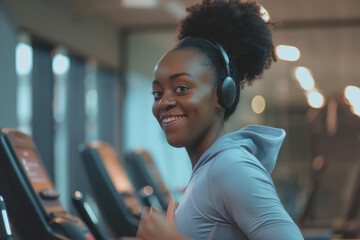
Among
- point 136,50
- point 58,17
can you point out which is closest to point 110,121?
point 136,50

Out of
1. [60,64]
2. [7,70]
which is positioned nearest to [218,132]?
[7,70]

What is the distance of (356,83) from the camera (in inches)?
335

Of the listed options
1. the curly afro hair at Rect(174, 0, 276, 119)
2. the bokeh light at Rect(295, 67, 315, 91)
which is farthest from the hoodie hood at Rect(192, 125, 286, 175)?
the bokeh light at Rect(295, 67, 315, 91)

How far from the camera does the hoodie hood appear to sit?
4.02 ft

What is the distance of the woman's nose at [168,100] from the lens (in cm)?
127

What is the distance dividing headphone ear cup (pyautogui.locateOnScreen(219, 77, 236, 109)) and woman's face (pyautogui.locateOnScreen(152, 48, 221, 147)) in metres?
0.02

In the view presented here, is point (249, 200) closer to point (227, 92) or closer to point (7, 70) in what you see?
point (227, 92)

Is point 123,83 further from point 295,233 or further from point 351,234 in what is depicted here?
point 295,233

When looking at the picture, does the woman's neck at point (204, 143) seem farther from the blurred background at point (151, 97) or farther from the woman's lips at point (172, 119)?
the blurred background at point (151, 97)

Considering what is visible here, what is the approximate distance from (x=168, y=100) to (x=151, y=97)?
7635 millimetres

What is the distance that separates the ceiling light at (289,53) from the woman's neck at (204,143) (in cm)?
742

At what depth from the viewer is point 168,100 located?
50.3 inches

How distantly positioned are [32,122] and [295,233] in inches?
230

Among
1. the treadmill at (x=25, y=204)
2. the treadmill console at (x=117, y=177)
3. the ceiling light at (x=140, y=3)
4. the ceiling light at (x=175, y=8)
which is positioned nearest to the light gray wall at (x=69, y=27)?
the ceiling light at (x=140, y=3)
